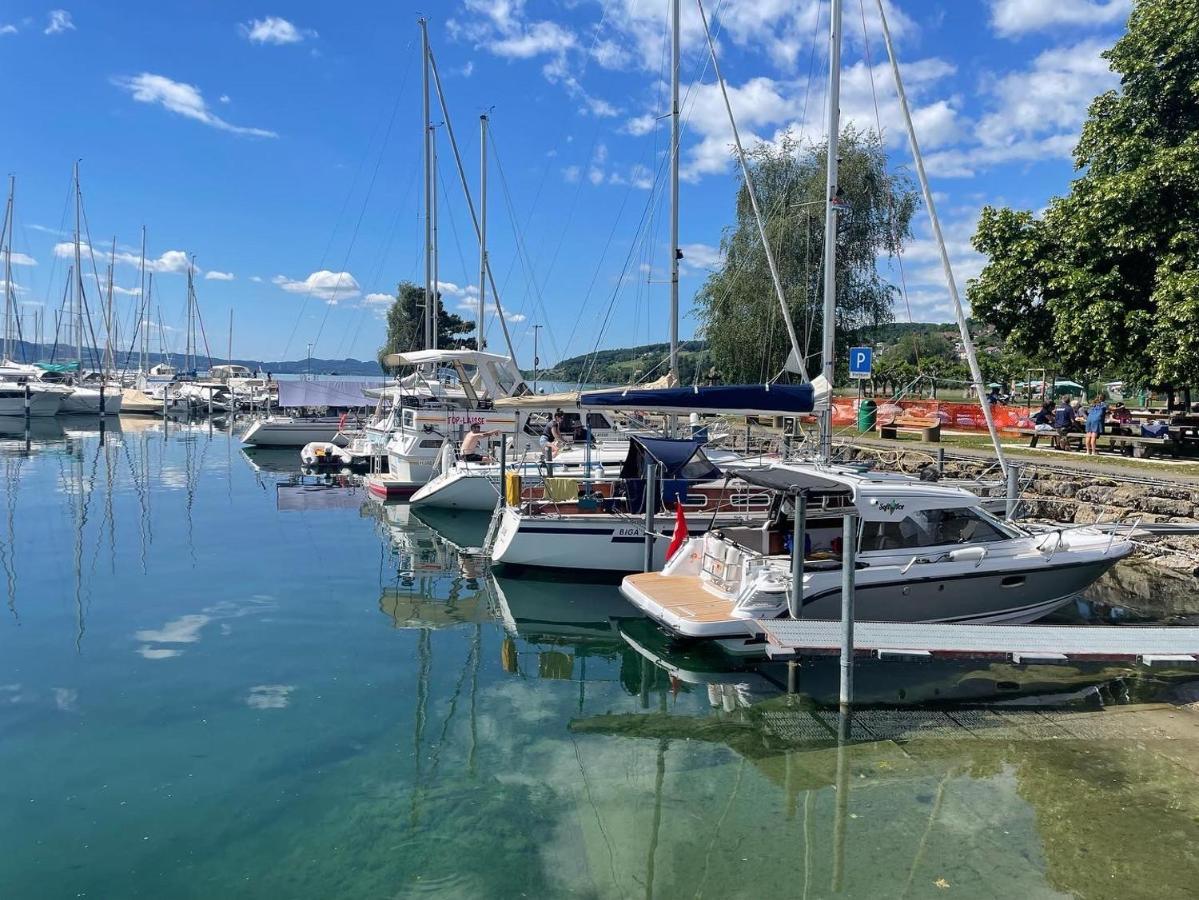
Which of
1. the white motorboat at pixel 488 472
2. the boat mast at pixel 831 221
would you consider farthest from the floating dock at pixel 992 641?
the white motorboat at pixel 488 472

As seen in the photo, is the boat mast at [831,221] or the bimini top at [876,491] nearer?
the bimini top at [876,491]

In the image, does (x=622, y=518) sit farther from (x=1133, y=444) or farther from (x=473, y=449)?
(x=1133, y=444)

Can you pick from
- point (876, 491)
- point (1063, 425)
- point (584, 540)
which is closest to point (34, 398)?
point (584, 540)

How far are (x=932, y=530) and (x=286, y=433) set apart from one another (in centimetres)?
3727

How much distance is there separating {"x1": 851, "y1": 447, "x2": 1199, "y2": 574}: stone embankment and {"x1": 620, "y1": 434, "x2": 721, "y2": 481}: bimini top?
4.72 metres

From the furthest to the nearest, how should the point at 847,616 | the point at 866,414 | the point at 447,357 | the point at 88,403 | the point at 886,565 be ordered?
the point at 88,403 < the point at 866,414 < the point at 447,357 < the point at 886,565 < the point at 847,616

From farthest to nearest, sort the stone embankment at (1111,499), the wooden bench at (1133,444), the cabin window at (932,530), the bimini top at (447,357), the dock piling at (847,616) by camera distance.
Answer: the bimini top at (447,357), the wooden bench at (1133,444), the stone embankment at (1111,499), the cabin window at (932,530), the dock piling at (847,616)

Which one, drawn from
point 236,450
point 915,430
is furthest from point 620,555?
point 236,450

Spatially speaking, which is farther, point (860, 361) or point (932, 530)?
point (860, 361)

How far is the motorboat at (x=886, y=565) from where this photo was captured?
1084 cm

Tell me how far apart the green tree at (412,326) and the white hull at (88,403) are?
20854 millimetres

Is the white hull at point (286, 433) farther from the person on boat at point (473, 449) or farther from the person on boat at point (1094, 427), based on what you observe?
the person on boat at point (1094, 427)

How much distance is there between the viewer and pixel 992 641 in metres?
9.70

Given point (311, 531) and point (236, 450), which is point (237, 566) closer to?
point (311, 531)
